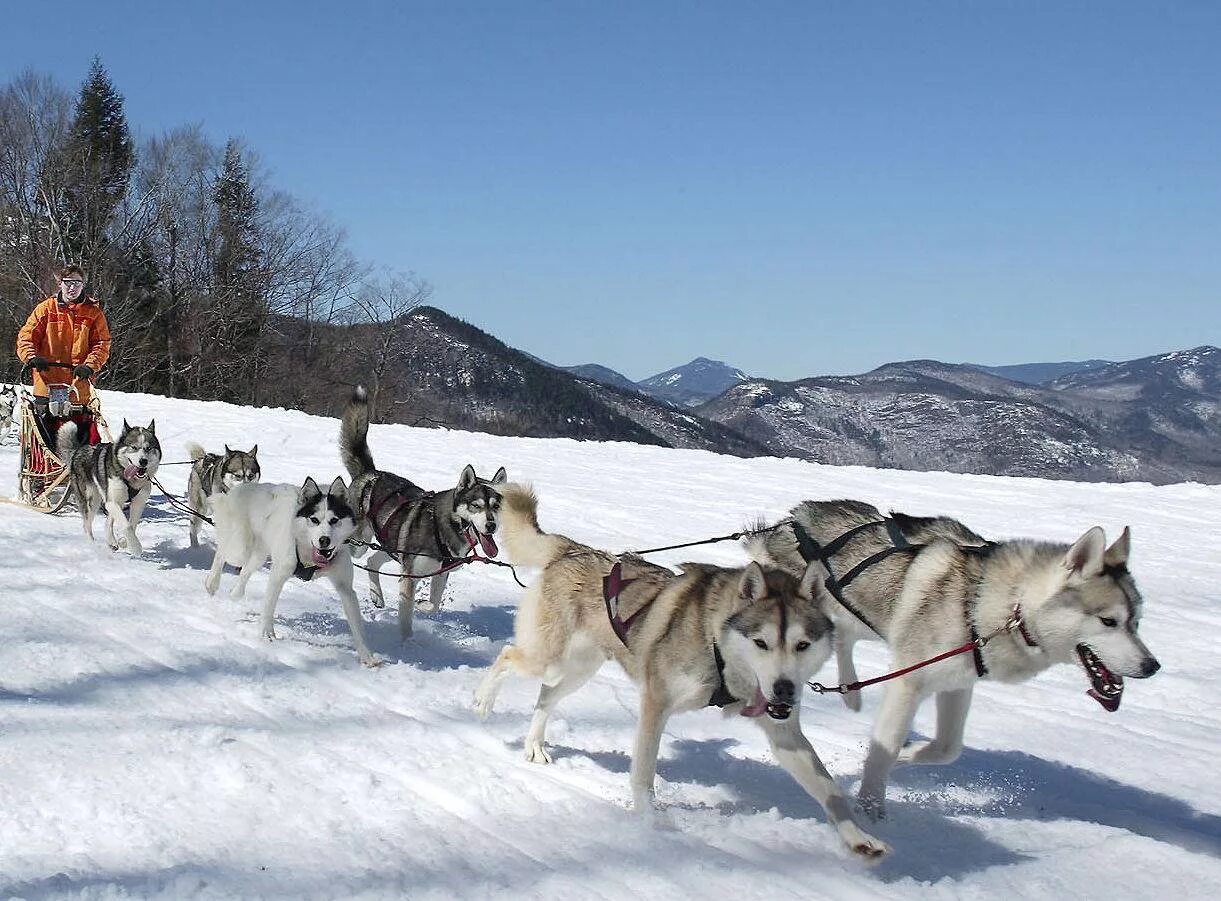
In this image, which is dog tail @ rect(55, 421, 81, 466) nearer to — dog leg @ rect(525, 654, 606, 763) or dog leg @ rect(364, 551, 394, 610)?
dog leg @ rect(364, 551, 394, 610)

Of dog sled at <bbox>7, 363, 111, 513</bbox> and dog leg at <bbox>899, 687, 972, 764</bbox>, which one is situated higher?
dog sled at <bbox>7, 363, 111, 513</bbox>

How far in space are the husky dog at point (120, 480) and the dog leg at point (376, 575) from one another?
7.05ft

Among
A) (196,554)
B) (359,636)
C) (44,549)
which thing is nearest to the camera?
(359,636)

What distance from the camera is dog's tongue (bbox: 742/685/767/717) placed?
3.72 meters

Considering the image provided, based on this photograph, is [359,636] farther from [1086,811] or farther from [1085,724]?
[1085,724]

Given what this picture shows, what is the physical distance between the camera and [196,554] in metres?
8.45

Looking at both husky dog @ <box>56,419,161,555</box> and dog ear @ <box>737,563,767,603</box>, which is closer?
dog ear @ <box>737,563,767,603</box>

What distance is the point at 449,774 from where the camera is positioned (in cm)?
401

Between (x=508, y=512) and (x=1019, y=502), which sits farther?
(x=1019, y=502)

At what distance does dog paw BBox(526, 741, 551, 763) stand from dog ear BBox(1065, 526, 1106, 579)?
8.23ft

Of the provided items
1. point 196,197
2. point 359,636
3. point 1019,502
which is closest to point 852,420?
point 196,197

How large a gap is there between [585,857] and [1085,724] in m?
4.11

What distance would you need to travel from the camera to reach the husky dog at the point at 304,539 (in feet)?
19.6

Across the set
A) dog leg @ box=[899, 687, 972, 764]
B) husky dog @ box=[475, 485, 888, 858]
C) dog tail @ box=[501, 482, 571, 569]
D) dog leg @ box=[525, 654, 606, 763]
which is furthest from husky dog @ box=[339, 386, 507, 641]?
dog leg @ box=[899, 687, 972, 764]
